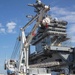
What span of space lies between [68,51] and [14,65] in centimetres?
2190

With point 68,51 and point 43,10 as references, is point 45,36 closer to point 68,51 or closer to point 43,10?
point 68,51

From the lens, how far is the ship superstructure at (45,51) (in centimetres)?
5328

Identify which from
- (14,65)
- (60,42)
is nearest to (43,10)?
(14,65)

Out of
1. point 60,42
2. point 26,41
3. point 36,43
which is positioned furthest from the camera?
point 36,43

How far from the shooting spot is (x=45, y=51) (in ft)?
257

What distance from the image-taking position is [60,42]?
95062 millimetres

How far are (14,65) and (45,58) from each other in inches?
971

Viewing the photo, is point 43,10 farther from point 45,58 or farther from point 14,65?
point 45,58

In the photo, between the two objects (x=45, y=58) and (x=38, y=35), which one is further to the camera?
(x=38, y=35)

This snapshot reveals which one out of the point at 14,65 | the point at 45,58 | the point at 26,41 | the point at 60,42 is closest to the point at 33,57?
the point at 45,58

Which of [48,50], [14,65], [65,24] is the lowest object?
[14,65]

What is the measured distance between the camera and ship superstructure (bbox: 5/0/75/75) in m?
53.3

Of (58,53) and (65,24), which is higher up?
(65,24)

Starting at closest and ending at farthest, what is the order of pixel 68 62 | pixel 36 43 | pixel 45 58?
1. pixel 68 62
2. pixel 45 58
3. pixel 36 43
